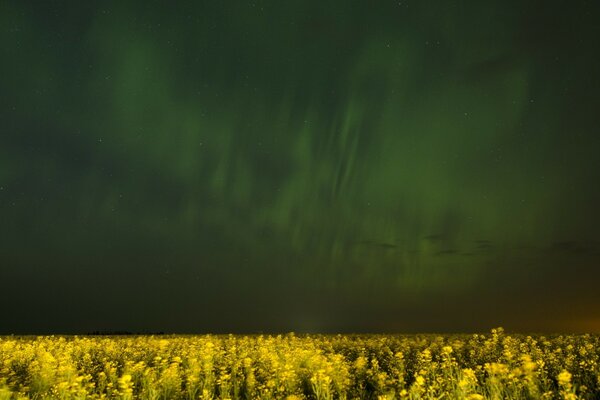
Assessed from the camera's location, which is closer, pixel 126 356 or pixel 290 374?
pixel 290 374

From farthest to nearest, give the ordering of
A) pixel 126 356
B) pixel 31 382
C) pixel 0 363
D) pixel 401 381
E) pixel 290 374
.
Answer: pixel 126 356, pixel 0 363, pixel 31 382, pixel 290 374, pixel 401 381

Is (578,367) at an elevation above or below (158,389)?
above

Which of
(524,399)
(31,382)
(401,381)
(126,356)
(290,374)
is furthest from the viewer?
(126,356)

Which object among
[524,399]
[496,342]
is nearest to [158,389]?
[524,399]

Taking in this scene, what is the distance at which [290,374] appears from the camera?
35.5ft

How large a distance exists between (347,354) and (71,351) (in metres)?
10.9

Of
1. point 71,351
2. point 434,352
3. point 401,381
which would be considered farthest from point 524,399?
point 71,351

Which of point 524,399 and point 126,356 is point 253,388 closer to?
point 524,399

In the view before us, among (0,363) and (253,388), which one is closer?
(253,388)

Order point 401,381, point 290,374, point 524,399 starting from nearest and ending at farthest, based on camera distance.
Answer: point 524,399
point 401,381
point 290,374

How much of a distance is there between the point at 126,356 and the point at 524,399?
15.4 metres

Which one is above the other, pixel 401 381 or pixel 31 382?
pixel 401 381

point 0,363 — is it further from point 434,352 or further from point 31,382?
point 434,352

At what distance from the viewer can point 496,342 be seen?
17.9 meters
